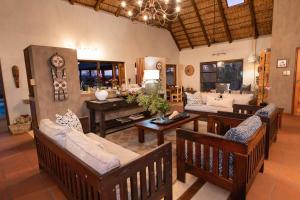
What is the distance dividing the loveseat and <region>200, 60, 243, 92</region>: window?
3023mm

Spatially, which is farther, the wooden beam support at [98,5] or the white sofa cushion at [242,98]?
the wooden beam support at [98,5]

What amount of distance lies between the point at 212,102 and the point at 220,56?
443 centimetres

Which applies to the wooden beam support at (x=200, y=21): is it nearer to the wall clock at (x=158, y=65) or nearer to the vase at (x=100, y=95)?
the wall clock at (x=158, y=65)

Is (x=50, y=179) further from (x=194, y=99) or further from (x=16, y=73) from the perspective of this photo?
(x=194, y=99)

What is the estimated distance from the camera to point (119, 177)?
4.17 ft

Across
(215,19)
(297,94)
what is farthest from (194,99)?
(215,19)

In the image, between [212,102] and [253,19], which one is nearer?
[212,102]

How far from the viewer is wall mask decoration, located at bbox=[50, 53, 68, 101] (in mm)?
3475

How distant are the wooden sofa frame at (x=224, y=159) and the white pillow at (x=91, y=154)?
1.05 metres

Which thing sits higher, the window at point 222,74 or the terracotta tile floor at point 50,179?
the window at point 222,74

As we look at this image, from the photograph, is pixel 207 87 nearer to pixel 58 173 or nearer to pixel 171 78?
pixel 171 78

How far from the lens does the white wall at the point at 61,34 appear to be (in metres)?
4.39

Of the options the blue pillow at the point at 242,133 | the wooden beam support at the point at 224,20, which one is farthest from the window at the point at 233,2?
the blue pillow at the point at 242,133

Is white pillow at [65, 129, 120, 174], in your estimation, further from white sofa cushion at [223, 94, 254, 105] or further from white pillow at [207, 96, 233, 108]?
white sofa cushion at [223, 94, 254, 105]
